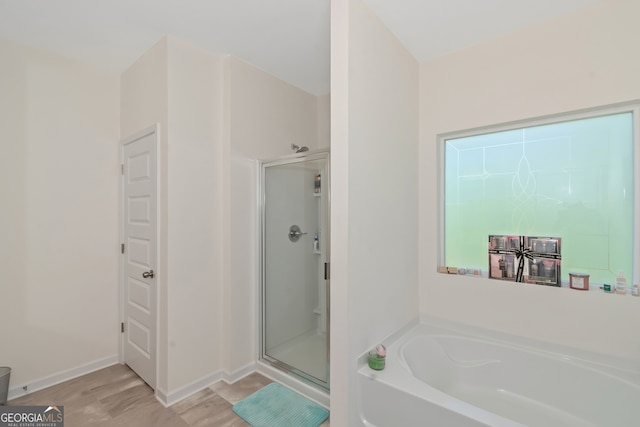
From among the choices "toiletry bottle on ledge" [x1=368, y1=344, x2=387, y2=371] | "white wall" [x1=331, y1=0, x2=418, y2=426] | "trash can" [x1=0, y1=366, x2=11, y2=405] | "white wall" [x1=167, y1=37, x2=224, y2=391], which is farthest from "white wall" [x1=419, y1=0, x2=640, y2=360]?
"trash can" [x1=0, y1=366, x2=11, y2=405]

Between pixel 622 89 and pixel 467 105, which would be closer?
pixel 622 89

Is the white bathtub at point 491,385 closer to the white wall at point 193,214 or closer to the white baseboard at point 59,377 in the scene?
the white wall at point 193,214

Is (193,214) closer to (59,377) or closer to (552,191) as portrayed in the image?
(59,377)

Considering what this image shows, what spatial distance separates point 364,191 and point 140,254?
6.24ft

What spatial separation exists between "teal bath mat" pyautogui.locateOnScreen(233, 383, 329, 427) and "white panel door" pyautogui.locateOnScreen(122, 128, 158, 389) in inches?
30.0

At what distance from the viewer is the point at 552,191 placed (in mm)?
1880

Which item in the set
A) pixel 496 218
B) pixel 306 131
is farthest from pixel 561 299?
pixel 306 131

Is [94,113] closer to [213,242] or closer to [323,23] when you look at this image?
[213,242]

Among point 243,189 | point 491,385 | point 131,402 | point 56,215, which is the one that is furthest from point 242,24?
point 491,385

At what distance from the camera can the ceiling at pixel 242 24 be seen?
1.73 meters

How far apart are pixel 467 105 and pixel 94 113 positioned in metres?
3.03

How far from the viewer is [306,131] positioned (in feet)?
10.2

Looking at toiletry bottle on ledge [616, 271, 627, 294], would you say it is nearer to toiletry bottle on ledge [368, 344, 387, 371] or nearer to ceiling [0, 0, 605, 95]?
toiletry bottle on ledge [368, 344, 387, 371]

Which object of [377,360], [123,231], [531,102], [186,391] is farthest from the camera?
[123,231]
